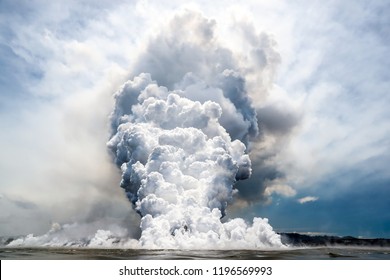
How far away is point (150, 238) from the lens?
7815 inches

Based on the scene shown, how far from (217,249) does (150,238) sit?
3417cm
